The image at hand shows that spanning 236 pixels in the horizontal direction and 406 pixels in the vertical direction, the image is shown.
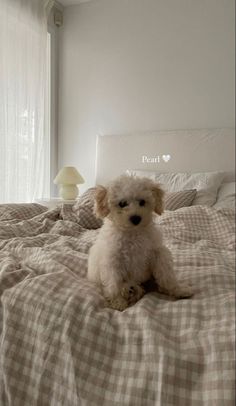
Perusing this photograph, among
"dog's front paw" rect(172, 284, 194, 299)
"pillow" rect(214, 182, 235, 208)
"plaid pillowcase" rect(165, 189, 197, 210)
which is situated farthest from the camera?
"dog's front paw" rect(172, 284, 194, 299)

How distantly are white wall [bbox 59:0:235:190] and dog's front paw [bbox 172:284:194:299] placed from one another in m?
0.23

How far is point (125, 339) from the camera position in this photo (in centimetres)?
53

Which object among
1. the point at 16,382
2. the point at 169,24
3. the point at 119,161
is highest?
the point at 169,24

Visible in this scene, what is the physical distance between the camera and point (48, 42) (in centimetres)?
47

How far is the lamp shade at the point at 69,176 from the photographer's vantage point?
0.44m

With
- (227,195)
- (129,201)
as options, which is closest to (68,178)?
(129,201)

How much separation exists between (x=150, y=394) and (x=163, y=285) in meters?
0.16

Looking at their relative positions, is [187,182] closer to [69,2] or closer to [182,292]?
[182,292]

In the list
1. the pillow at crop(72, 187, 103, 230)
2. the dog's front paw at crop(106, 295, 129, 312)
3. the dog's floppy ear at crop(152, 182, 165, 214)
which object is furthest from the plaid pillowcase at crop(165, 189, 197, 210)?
the dog's front paw at crop(106, 295, 129, 312)

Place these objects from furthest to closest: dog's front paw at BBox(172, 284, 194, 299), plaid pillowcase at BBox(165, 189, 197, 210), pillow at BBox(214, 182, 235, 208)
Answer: dog's front paw at BBox(172, 284, 194, 299) < plaid pillowcase at BBox(165, 189, 197, 210) < pillow at BBox(214, 182, 235, 208)

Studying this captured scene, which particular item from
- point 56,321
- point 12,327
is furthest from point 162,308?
point 12,327

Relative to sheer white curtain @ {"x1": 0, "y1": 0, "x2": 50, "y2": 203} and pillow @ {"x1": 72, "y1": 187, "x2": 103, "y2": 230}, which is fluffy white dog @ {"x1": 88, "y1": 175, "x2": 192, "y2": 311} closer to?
pillow @ {"x1": 72, "y1": 187, "x2": 103, "y2": 230}

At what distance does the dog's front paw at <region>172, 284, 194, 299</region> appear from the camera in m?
0.51

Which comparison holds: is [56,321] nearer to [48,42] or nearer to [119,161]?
[119,161]
